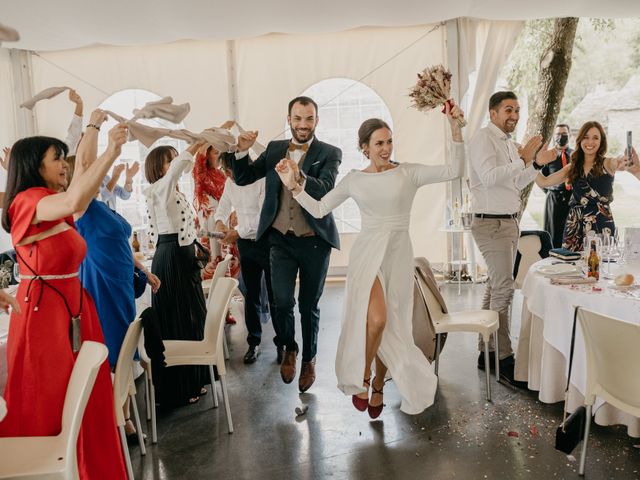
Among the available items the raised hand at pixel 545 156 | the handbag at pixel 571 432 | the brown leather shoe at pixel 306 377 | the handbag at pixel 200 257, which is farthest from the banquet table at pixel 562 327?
the handbag at pixel 200 257

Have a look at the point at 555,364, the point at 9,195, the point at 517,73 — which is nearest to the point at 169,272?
the point at 9,195

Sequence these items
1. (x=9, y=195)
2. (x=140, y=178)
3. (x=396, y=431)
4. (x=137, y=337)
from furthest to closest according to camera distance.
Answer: (x=140, y=178) < (x=396, y=431) < (x=137, y=337) < (x=9, y=195)

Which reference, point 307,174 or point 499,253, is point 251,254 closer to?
point 307,174

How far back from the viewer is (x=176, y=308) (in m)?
3.63

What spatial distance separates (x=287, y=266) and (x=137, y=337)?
1.40 meters

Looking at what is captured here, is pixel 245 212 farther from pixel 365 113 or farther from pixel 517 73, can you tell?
pixel 517 73

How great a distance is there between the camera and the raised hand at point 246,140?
3.59 meters

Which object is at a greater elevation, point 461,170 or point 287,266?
point 461,170

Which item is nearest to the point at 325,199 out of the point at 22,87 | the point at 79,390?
the point at 79,390

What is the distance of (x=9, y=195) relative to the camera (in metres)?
2.25

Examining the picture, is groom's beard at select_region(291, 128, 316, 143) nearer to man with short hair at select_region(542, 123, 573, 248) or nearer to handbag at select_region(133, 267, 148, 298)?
handbag at select_region(133, 267, 148, 298)

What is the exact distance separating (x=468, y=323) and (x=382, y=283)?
2.37 ft

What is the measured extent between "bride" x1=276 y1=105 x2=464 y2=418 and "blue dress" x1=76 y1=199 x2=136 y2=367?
992 mm

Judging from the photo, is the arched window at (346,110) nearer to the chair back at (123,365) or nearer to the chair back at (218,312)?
the chair back at (218,312)
